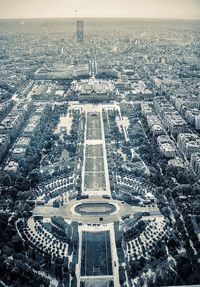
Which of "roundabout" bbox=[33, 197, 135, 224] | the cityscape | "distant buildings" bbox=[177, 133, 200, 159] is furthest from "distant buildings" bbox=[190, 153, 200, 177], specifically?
"roundabout" bbox=[33, 197, 135, 224]

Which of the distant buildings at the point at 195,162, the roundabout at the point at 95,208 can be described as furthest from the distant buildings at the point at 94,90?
the roundabout at the point at 95,208

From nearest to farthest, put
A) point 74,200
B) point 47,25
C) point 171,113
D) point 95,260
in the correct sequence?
1. point 95,260
2. point 74,200
3. point 171,113
4. point 47,25

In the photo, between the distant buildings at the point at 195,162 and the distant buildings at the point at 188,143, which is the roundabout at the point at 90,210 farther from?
the distant buildings at the point at 188,143

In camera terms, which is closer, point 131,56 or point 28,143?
point 28,143

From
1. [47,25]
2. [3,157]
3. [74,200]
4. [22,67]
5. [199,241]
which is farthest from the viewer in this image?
[47,25]

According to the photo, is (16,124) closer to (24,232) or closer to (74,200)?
(74,200)

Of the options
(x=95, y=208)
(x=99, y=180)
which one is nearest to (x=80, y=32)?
(x=99, y=180)

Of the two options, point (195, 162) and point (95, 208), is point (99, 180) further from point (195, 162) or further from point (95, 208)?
point (195, 162)

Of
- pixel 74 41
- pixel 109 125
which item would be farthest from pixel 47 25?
pixel 109 125

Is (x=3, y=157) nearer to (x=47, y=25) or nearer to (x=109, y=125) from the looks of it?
(x=109, y=125)
